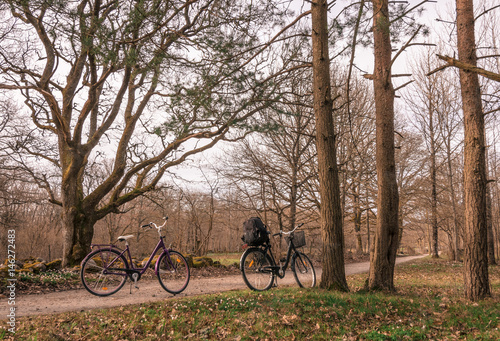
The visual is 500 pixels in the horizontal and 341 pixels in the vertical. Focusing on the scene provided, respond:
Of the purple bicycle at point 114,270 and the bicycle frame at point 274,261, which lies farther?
the bicycle frame at point 274,261

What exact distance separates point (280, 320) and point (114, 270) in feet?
10.9

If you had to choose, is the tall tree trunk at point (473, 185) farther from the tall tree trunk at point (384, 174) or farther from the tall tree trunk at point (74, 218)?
the tall tree trunk at point (74, 218)

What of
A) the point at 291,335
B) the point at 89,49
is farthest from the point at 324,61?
the point at 291,335

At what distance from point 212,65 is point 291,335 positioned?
495 centimetres

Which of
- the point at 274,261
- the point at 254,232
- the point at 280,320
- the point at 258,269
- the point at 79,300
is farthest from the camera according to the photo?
the point at 274,261

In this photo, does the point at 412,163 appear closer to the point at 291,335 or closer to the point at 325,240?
the point at 325,240

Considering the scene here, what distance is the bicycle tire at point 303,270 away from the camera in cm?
681

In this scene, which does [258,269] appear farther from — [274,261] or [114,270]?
[114,270]

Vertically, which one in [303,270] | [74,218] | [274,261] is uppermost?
[74,218]

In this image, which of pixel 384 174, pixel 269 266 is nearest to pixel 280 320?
pixel 269 266

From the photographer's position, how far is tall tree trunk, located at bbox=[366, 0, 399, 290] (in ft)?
21.2

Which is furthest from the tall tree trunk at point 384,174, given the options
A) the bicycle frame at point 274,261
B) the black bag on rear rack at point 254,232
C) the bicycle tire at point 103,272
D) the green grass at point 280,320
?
the bicycle tire at point 103,272

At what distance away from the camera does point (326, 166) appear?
630 centimetres

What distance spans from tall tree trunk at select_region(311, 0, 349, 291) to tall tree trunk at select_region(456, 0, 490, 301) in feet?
7.53
